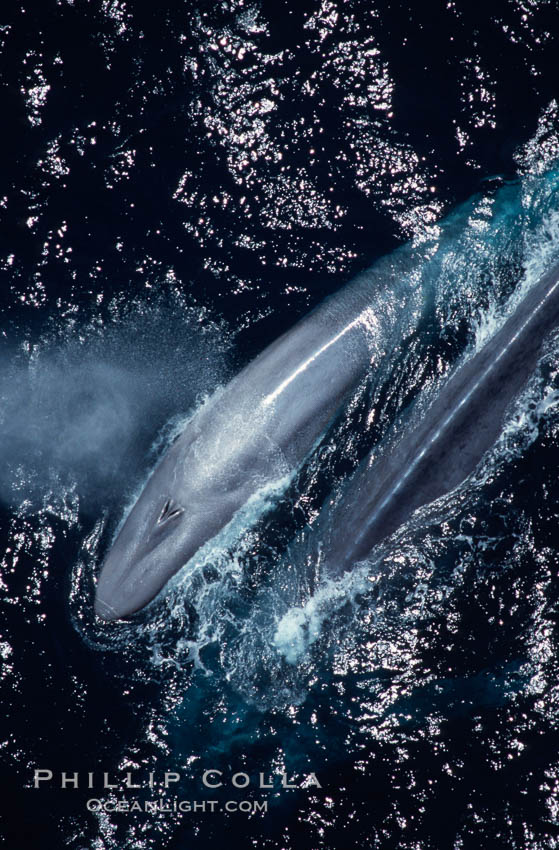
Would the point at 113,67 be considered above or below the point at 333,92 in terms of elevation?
above

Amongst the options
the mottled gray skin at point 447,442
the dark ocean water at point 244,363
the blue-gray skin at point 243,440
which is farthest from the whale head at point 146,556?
the mottled gray skin at point 447,442

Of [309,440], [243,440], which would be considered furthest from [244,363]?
[309,440]

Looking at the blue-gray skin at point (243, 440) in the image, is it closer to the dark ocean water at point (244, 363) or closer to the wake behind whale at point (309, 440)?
the wake behind whale at point (309, 440)

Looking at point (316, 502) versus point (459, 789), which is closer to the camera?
point (459, 789)

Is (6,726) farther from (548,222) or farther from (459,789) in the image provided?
(548,222)

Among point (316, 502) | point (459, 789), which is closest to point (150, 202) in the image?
point (316, 502)
